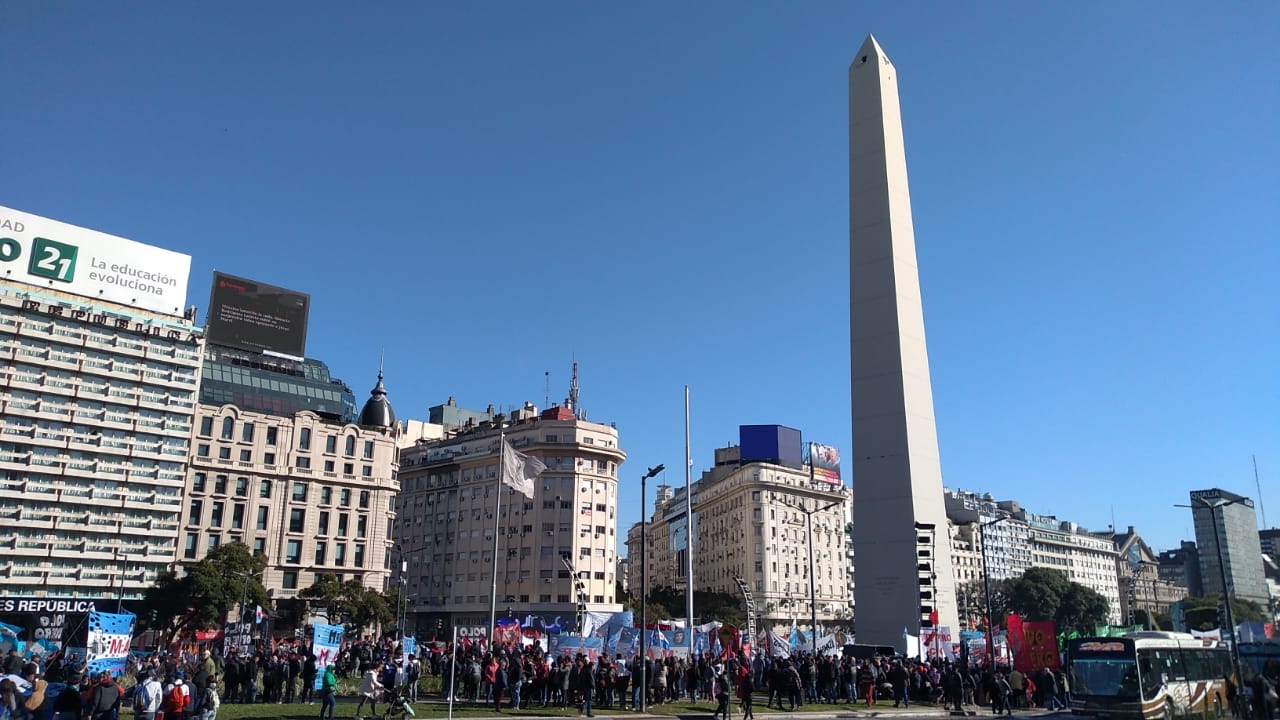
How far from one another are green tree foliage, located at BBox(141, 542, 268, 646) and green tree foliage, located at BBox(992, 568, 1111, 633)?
3426 inches

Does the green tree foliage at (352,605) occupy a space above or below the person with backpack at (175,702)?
above

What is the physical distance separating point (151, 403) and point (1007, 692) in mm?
63347

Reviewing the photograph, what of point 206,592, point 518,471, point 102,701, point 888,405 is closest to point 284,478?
point 206,592

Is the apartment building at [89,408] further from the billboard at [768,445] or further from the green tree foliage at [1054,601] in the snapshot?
the green tree foliage at [1054,601]

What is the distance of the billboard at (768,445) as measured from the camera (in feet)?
350

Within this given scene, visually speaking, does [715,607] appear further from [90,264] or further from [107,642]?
[107,642]

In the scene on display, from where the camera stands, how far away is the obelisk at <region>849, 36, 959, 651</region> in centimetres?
4291

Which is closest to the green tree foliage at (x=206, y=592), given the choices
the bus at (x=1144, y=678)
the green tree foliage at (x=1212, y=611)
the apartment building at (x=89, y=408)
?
the apartment building at (x=89, y=408)

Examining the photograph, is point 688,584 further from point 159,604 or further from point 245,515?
point 245,515

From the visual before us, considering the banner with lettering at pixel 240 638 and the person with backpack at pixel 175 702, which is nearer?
the person with backpack at pixel 175 702

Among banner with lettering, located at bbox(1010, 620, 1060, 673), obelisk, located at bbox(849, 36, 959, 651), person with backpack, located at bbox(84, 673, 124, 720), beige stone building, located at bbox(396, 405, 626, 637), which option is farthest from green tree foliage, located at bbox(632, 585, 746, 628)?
person with backpack, located at bbox(84, 673, 124, 720)

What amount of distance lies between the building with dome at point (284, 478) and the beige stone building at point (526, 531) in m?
10.4

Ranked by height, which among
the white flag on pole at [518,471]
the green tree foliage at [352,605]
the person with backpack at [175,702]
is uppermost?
the white flag on pole at [518,471]

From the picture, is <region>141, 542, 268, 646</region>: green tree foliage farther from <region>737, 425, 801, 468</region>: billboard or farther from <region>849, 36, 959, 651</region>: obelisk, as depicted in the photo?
<region>737, 425, 801, 468</region>: billboard
